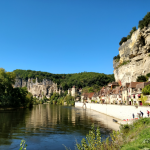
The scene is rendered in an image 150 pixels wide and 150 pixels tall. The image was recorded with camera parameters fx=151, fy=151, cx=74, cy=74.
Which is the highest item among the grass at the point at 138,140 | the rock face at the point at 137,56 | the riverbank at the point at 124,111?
the rock face at the point at 137,56

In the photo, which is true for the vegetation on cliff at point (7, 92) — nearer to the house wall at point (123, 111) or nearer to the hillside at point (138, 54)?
the house wall at point (123, 111)

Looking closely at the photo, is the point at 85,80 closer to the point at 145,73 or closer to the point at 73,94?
the point at 73,94

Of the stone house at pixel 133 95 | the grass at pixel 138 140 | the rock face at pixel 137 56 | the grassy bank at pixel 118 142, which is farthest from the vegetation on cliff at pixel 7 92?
the grass at pixel 138 140

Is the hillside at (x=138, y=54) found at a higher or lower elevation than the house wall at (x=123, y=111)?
higher

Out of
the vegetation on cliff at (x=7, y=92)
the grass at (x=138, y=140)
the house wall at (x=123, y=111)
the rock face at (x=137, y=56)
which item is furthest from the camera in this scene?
the vegetation on cliff at (x=7, y=92)

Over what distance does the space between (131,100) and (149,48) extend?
74.3 ft

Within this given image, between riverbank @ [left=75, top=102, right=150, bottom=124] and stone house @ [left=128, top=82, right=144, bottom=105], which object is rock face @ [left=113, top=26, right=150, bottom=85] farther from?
riverbank @ [left=75, top=102, right=150, bottom=124]

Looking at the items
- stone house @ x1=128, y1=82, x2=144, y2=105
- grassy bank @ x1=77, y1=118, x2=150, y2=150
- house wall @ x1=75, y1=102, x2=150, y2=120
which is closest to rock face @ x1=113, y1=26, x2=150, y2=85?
stone house @ x1=128, y1=82, x2=144, y2=105

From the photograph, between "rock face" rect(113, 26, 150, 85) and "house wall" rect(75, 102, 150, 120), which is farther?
"rock face" rect(113, 26, 150, 85)

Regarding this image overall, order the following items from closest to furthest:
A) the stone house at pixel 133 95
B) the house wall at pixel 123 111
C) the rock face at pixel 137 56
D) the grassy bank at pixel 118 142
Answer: the grassy bank at pixel 118 142 < the house wall at pixel 123 111 < the stone house at pixel 133 95 < the rock face at pixel 137 56

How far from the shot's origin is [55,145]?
15789mm

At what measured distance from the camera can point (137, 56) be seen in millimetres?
61000

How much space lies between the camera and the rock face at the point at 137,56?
Result: 54375 millimetres

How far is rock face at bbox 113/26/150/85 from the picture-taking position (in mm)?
54375
